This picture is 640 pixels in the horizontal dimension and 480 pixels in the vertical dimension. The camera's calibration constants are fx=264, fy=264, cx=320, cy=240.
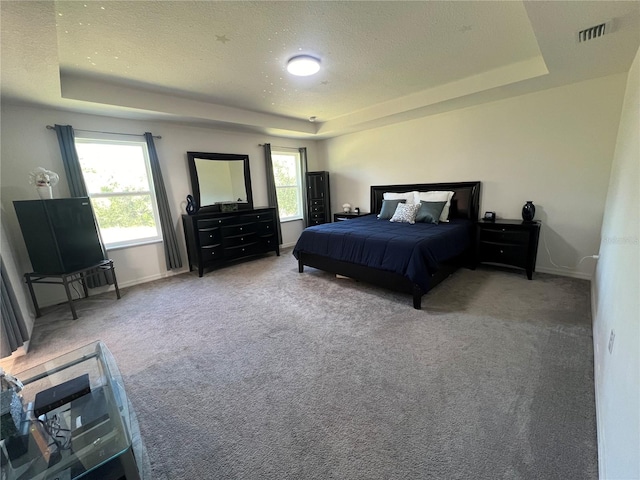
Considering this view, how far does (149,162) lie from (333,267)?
3142mm

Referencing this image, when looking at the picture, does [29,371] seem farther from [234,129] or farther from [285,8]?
[234,129]

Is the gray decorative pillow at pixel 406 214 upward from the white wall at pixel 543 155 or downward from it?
downward

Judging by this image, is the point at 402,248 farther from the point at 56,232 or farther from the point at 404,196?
the point at 56,232

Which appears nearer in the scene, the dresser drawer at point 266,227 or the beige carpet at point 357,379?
the beige carpet at point 357,379

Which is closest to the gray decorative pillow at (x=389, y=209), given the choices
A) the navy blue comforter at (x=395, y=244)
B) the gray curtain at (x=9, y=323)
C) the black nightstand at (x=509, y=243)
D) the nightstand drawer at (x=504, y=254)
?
the navy blue comforter at (x=395, y=244)

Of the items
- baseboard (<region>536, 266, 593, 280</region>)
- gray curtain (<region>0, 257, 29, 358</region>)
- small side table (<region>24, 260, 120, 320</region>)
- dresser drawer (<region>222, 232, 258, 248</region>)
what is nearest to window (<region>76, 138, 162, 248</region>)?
small side table (<region>24, 260, 120, 320</region>)

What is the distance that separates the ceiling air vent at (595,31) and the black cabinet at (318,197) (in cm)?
426

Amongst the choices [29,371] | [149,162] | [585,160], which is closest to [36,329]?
[29,371]

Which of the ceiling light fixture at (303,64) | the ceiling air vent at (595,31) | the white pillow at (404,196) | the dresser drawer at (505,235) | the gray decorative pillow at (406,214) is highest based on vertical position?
the ceiling light fixture at (303,64)

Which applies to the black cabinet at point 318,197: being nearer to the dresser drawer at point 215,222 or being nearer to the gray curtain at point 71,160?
the dresser drawer at point 215,222

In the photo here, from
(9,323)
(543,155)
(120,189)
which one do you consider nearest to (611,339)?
(543,155)

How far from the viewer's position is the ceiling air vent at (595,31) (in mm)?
1881

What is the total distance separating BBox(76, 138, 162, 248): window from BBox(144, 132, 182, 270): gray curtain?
13 centimetres

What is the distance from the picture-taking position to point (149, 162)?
3928mm
